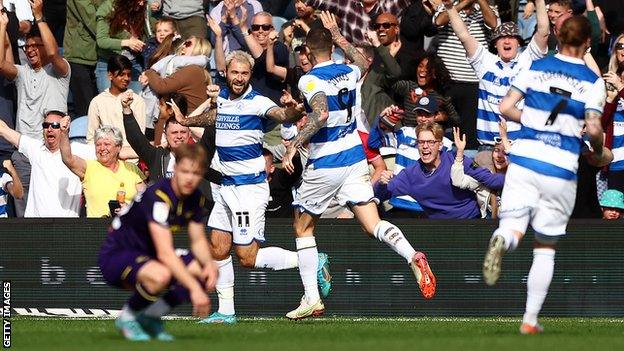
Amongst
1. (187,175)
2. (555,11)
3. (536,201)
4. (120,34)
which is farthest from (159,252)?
(120,34)

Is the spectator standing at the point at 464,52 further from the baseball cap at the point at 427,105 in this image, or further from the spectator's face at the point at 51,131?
the spectator's face at the point at 51,131

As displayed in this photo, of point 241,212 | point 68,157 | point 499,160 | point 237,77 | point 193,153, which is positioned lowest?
point 68,157

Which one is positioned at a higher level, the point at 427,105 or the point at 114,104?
the point at 427,105

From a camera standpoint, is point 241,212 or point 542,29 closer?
point 241,212

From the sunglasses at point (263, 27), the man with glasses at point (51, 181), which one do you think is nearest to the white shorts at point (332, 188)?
the man with glasses at point (51, 181)

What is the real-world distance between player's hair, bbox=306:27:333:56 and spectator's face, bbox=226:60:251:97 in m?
0.69

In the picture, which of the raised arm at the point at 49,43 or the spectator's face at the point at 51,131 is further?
the raised arm at the point at 49,43

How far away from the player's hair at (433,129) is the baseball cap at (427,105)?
0.63 metres

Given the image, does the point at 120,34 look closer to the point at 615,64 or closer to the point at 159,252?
the point at 615,64

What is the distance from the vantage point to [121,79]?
18.9 meters

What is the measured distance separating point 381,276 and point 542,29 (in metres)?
3.41

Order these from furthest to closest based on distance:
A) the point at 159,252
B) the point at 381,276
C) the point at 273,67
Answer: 1. the point at 273,67
2. the point at 381,276
3. the point at 159,252

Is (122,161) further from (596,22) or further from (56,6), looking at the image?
(596,22)

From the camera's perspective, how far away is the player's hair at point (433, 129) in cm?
1673
